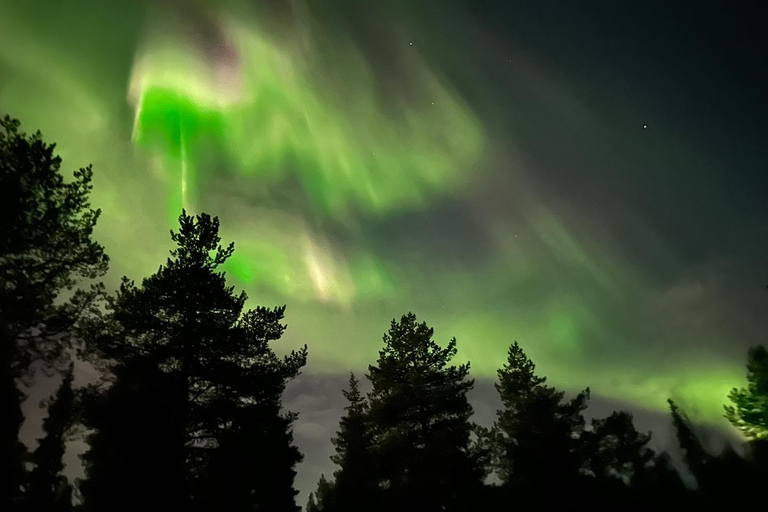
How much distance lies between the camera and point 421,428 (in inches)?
785

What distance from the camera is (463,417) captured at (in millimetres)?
20297

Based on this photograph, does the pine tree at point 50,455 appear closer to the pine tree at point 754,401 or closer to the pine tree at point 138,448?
the pine tree at point 138,448

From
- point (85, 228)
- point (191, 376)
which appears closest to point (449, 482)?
point (191, 376)

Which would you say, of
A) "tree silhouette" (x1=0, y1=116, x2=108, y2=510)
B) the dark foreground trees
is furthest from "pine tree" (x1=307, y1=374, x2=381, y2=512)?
"tree silhouette" (x1=0, y1=116, x2=108, y2=510)

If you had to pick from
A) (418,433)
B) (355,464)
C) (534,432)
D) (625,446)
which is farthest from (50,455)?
(625,446)

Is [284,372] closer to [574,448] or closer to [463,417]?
[463,417]

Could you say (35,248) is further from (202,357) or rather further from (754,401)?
(754,401)

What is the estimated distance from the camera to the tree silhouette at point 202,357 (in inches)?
496

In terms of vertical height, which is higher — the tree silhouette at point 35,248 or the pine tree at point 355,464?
the tree silhouette at point 35,248

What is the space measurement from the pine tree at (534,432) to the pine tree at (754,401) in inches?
662

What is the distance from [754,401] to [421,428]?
30.7m

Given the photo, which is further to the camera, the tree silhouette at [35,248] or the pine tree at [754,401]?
the pine tree at [754,401]

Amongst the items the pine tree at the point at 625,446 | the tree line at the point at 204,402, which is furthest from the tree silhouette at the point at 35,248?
the pine tree at the point at 625,446

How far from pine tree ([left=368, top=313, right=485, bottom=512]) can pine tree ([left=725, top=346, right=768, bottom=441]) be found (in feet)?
89.8
